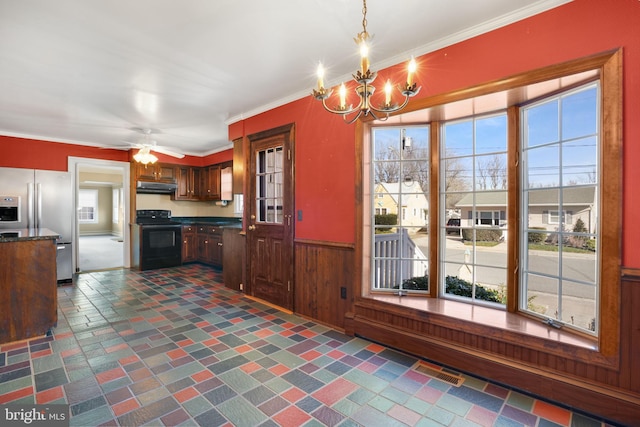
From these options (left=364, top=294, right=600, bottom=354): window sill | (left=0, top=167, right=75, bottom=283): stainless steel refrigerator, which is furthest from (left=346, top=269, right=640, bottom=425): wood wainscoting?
(left=0, top=167, right=75, bottom=283): stainless steel refrigerator

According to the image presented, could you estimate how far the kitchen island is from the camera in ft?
8.87

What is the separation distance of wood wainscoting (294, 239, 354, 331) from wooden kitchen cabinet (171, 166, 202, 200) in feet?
14.2

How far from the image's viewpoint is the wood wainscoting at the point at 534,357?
1.68 m

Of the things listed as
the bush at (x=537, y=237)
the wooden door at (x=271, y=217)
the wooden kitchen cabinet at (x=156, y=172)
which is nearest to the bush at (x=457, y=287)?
the bush at (x=537, y=237)

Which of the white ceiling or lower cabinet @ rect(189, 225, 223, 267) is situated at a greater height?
the white ceiling

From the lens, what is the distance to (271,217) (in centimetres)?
390

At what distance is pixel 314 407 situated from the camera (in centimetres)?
186

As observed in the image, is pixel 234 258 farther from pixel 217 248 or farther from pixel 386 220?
pixel 386 220

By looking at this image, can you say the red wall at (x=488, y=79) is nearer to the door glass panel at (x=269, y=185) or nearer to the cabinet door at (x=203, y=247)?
the door glass panel at (x=269, y=185)

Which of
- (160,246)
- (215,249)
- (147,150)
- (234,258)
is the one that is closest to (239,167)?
(234,258)

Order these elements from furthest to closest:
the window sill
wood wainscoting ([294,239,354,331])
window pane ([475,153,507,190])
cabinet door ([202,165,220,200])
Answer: cabinet door ([202,165,220,200]), wood wainscoting ([294,239,354,331]), window pane ([475,153,507,190]), the window sill

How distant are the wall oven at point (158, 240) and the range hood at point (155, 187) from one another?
1.41 ft

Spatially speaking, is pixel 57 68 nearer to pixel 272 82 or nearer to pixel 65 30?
pixel 65 30

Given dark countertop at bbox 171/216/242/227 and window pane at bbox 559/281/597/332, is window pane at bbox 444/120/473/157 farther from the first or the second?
dark countertop at bbox 171/216/242/227
